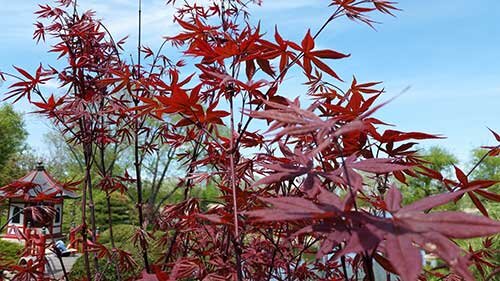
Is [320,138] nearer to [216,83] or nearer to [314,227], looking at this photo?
[314,227]

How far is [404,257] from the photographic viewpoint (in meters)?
0.46

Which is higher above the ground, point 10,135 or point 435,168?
point 10,135

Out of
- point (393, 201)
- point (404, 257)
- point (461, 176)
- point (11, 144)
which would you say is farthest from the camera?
point (11, 144)

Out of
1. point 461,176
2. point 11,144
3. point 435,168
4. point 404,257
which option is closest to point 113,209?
point 11,144

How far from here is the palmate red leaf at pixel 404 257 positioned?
45cm

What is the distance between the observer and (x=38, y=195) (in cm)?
149

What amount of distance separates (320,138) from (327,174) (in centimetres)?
20

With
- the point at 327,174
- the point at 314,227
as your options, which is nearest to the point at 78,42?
the point at 327,174

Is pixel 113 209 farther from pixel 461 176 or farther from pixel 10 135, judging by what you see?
pixel 461 176

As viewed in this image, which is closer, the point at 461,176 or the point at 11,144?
the point at 461,176

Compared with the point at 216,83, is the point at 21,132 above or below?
above

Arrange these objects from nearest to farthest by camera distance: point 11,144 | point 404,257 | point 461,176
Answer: point 404,257, point 461,176, point 11,144

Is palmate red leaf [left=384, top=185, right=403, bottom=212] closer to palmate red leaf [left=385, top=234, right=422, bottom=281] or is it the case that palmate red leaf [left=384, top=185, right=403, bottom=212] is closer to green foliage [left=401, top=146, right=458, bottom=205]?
palmate red leaf [left=385, top=234, right=422, bottom=281]

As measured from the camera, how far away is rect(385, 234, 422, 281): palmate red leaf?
1.47 feet
